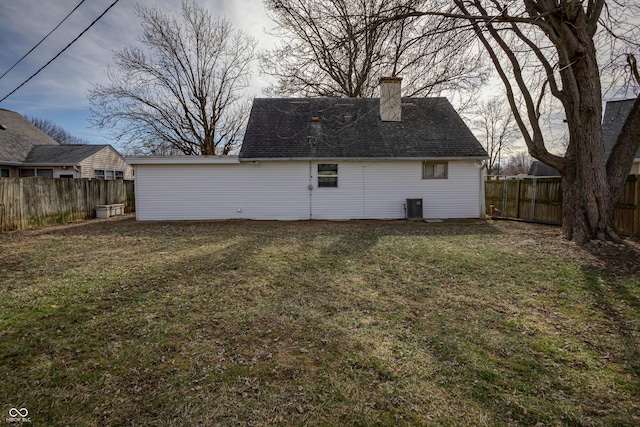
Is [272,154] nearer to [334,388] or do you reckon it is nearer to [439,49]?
[439,49]

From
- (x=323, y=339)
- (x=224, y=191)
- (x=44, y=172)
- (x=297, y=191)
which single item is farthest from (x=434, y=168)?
(x=44, y=172)

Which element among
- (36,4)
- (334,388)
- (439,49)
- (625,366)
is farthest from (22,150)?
(625,366)

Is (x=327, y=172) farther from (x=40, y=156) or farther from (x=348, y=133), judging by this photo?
(x=40, y=156)

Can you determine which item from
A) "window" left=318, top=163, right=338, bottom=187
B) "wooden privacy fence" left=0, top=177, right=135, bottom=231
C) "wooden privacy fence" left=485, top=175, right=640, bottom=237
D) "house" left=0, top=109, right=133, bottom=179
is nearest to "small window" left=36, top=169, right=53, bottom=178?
"house" left=0, top=109, right=133, bottom=179

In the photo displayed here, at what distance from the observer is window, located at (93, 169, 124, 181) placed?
21.4m

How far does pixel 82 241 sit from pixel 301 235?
6.10 metres

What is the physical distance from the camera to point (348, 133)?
13656 millimetres

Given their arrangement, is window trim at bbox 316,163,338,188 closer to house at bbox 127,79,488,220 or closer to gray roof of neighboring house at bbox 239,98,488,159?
house at bbox 127,79,488,220

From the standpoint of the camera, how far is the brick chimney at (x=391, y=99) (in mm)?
13664

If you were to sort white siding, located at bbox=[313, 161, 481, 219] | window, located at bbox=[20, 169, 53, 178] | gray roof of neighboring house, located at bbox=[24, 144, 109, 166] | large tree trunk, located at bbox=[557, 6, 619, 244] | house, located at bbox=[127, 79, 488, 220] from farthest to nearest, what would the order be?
gray roof of neighboring house, located at bbox=[24, 144, 109, 166] < window, located at bbox=[20, 169, 53, 178] < white siding, located at bbox=[313, 161, 481, 219] < house, located at bbox=[127, 79, 488, 220] < large tree trunk, located at bbox=[557, 6, 619, 244]

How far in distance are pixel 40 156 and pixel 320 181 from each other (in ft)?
60.3

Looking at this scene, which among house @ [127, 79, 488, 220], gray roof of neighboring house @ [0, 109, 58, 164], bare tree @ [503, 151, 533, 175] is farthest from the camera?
bare tree @ [503, 151, 533, 175]

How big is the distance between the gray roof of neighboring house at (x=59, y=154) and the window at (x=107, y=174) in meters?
1.39

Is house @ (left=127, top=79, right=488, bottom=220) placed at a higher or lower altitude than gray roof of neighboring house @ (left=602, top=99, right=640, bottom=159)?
lower
